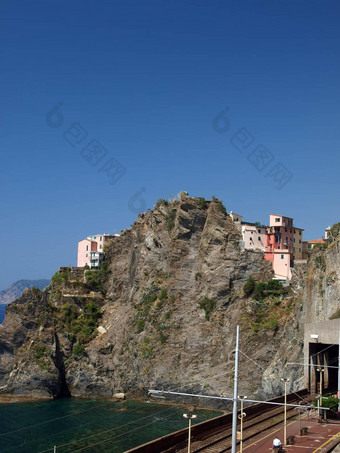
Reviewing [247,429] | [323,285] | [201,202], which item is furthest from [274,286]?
[247,429]

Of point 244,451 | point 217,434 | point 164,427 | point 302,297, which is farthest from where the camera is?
point 302,297

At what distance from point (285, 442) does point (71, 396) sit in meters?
59.5

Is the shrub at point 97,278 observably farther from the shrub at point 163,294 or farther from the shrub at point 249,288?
the shrub at point 249,288

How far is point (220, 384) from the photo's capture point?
242 ft

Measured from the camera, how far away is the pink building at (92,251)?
10662 centimetres

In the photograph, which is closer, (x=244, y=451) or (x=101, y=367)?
A: (x=244, y=451)

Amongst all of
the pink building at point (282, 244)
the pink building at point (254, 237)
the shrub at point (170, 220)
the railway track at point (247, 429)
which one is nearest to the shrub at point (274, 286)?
the pink building at point (282, 244)

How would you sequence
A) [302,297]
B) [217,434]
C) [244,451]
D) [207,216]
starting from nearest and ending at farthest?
[244,451] < [217,434] < [302,297] < [207,216]

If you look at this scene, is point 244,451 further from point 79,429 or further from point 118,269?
point 118,269

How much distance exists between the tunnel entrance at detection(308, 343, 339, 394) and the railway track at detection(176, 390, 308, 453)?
11.1ft

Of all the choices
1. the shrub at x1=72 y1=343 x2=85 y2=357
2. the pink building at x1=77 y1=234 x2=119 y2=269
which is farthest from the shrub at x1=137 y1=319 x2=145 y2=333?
the pink building at x1=77 y1=234 x2=119 y2=269

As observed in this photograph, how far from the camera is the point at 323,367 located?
153 feet

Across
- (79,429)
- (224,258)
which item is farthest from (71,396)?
(224,258)

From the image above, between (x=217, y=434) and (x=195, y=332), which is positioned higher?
(x=195, y=332)
